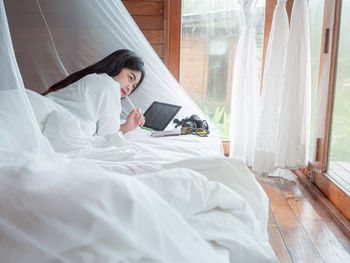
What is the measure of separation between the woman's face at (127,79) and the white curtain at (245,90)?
90 cm

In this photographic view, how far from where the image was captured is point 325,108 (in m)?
2.07

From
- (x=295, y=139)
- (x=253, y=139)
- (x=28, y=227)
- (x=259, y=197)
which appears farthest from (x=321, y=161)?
(x=28, y=227)

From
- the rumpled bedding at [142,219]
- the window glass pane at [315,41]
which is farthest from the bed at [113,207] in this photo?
the window glass pane at [315,41]

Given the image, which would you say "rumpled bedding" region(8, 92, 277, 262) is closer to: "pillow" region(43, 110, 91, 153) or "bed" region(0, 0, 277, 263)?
"bed" region(0, 0, 277, 263)

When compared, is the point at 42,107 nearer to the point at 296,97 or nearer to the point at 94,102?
the point at 94,102

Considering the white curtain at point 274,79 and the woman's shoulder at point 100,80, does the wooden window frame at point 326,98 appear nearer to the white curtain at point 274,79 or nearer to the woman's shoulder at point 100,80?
the white curtain at point 274,79

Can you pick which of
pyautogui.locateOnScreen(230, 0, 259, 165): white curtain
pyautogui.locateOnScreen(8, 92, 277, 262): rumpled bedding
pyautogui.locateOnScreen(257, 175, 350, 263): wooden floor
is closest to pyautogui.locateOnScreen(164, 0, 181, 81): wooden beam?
pyautogui.locateOnScreen(230, 0, 259, 165): white curtain

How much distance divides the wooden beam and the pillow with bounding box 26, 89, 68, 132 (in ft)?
5.04

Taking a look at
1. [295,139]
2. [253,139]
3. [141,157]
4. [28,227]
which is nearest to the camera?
[28,227]

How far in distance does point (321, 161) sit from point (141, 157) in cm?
128

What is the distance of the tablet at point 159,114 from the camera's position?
220 centimetres

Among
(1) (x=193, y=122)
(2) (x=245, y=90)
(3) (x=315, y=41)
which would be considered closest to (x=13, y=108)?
(1) (x=193, y=122)

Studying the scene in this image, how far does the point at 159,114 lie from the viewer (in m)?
2.25

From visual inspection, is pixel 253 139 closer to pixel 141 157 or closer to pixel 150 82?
pixel 150 82
